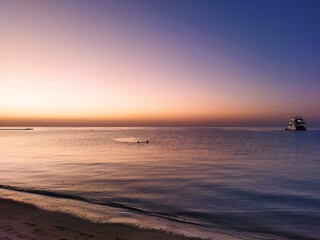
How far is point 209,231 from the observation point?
43.9ft

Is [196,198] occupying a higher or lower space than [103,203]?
lower

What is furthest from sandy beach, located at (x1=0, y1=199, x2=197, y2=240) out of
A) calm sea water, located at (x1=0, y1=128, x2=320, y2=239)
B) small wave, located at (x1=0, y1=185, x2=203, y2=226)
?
small wave, located at (x1=0, y1=185, x2=203, y2=226)

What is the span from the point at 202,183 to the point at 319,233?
13584mm

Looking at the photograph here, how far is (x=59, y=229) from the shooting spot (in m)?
12.1

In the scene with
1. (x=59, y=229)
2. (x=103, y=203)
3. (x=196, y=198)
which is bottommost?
(x=196, y=198)

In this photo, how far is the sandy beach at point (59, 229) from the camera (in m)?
11.1

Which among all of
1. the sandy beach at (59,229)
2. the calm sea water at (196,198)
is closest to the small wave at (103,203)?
the calm sea water at (196,198)

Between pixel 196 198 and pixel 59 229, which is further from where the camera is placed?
pixel 196 198

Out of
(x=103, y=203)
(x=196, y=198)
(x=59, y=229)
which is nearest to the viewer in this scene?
(x=59, y=229)

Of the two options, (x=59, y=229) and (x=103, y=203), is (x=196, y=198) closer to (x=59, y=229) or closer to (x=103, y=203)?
(x=103, y=203)

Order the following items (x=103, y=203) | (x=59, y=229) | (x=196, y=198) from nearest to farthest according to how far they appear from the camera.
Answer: (x=59, y=229) → (x=103, y=203) → (x=196, y=198)

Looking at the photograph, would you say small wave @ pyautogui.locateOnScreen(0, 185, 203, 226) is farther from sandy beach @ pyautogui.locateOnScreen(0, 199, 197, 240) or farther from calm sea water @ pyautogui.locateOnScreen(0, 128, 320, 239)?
sandy beach @ pyautogui.locateOnScreen(0, 199, 197, 240)

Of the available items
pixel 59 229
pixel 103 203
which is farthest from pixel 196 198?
pixel 59 229

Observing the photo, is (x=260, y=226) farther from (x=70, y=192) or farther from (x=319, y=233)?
(x=70, y=192)
